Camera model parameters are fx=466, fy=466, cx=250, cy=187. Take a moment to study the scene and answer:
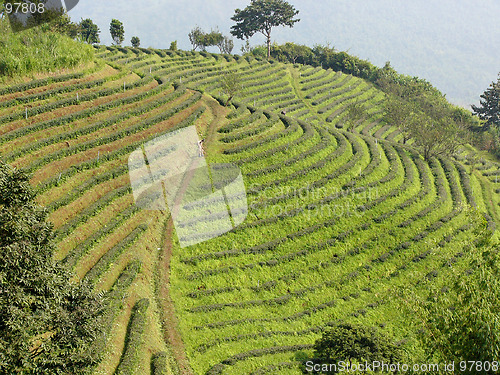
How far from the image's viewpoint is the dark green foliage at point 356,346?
33.1 meters

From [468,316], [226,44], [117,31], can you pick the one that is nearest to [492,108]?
[226,44]

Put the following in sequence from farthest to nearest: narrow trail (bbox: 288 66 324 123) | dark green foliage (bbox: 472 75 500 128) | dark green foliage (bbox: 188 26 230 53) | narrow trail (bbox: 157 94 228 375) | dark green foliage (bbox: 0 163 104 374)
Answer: dark green foliage (bbox: 188 26 230 53) → dark green foliage (bbox: 472 75 500 128) → narrow trail (bbox: 288 66 324 123) → narrow trail (bbox: 157 94 228 375) → dark green foliage (bbox: 0 163 104 374)

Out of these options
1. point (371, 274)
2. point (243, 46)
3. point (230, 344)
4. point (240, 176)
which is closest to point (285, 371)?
point (230, 344)

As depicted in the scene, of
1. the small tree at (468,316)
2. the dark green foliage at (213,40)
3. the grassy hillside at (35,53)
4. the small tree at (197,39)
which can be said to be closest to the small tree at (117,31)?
the dark green foliage at (213,40)

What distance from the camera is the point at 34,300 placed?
23016 millimetres

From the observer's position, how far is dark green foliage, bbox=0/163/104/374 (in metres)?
21.6

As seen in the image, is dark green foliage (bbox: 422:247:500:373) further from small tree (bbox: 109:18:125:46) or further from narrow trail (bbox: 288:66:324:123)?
small tree (bbox: 109:18:125:46)

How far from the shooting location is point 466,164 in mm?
90625

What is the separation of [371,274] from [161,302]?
22.3 metres

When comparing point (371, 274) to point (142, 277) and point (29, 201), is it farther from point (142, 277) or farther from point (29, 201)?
point (29, 201)

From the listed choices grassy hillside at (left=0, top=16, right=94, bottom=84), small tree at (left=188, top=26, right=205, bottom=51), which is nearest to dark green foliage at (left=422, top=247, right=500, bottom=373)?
grassy hillside at (left=0, top=16, right=94, bottom=84)

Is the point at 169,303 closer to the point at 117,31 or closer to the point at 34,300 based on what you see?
the point at 34,300

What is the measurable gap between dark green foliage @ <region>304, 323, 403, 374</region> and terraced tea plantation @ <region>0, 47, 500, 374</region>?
130 inches

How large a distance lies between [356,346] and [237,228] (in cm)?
1911
